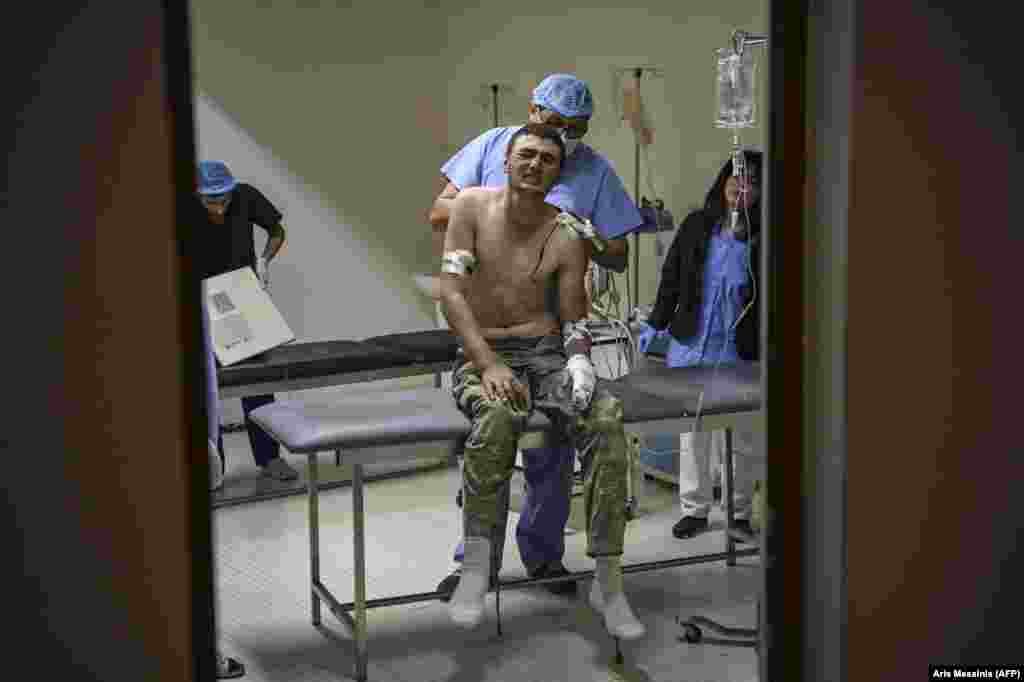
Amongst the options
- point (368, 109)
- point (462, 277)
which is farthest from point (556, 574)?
point (368, 109)

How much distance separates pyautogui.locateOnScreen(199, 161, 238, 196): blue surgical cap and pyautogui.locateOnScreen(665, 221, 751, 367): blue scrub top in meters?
2.22

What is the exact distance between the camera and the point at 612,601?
3.76m

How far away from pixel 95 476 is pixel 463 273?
229cm

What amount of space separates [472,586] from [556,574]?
80cm

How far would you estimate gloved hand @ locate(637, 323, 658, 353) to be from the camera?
5.20m

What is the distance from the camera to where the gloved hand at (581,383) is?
3873mm

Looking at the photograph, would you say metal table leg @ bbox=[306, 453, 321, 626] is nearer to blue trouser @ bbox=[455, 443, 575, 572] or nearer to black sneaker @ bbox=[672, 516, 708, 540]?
blue trouser @ bbox=[455, 443, 575, 572]

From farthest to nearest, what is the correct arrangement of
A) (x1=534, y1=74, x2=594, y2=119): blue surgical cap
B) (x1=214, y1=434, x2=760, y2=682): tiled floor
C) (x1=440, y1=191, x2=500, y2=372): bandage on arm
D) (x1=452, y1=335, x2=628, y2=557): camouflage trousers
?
(x1=534, y1=74, x2=594, y2=119): blue surgical cap
(x1=440, y1=191, x2=500, y2=372): bandage on arm
(x1=214, y1=434, x2=760, y2=682): tiled floor
(x1=452, y1=335, x2=628, y2=557): camouflage trousers

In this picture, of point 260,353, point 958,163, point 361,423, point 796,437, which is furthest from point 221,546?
point 958,163

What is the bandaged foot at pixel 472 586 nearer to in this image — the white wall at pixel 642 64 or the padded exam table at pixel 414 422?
the padded exam table at pixel 414 422

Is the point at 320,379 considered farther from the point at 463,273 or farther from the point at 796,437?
the point at 796,437

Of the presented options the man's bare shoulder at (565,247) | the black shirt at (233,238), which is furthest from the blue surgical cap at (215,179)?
the man's bare shoulder at (565,247)

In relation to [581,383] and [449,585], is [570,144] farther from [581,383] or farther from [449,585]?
[449,585]

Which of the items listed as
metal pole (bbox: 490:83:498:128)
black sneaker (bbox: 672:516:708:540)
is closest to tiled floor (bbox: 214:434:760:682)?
black sneaker (bbox: 672:516:708:540)
